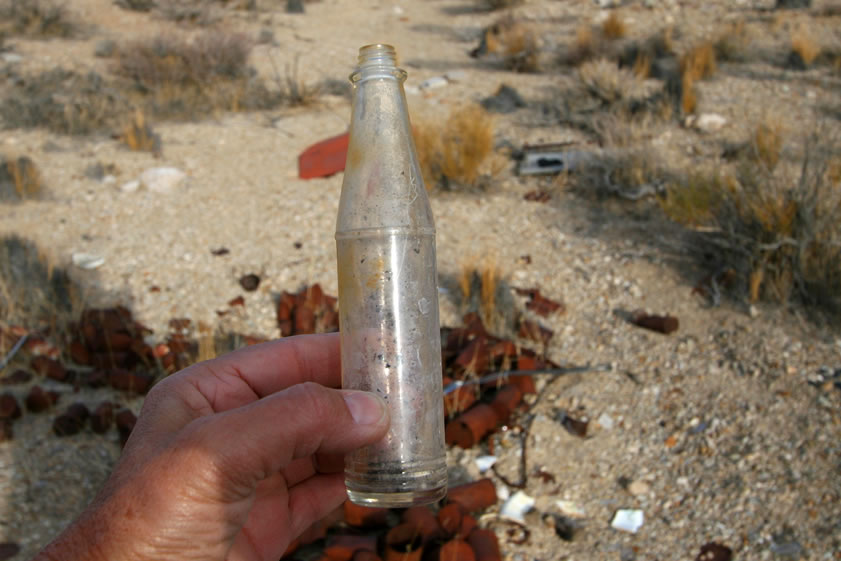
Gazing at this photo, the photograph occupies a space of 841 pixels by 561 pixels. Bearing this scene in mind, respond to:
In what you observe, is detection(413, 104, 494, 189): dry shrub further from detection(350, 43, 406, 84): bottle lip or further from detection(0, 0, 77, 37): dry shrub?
detection(0, 0, 77, 37): dry shrub

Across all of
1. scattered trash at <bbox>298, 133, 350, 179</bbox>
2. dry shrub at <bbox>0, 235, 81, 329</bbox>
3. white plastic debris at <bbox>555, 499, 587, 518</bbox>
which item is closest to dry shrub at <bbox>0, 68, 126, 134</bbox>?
scattered trash at <bbox>298, 133, 350, 179</bbox>

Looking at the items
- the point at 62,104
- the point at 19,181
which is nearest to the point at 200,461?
the point at 19,181

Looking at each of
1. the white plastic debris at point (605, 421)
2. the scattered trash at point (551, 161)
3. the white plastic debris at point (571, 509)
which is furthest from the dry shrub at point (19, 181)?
the white plastic debris at point (571, 509)

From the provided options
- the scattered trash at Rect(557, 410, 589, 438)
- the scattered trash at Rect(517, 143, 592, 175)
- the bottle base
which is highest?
the bottle base

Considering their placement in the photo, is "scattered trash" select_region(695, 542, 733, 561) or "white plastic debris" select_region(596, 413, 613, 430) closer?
"scattered trash" select_region(695, 542, 733, 561)

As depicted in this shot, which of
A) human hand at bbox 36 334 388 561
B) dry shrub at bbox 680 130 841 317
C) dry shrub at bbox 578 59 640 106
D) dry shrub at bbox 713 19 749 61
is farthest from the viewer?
dry shrub at bbox 713 19 749 61

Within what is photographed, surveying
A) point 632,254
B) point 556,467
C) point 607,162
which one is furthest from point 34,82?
point 556,467
